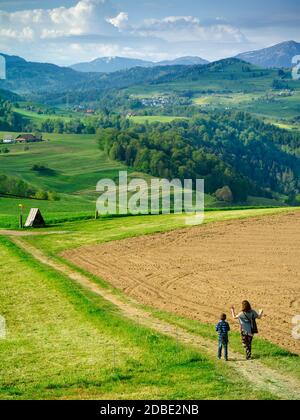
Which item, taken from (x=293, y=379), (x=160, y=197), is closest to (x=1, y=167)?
(x=160, y=197)

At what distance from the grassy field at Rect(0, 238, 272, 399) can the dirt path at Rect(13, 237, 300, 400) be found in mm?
537

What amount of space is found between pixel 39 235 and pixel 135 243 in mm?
9052

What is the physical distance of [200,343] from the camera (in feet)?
75.7

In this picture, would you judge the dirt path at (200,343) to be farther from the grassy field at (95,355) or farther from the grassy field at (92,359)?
the grassy field at (92,359)

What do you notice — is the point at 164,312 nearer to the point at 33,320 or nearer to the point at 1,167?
the point at 33,320

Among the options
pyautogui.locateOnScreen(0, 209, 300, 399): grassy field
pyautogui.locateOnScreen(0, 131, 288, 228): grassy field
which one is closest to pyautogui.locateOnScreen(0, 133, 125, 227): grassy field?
pyautogui.locateOnScreen(0, 131, 288, 228): grassy field

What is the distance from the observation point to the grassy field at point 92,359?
60.4 feet

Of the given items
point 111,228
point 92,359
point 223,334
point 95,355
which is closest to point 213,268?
point 223,334

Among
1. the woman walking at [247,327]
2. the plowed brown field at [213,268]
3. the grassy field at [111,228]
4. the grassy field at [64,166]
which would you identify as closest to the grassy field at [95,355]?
the woman walking at [247,327]

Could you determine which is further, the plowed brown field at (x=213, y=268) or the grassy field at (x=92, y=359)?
the plowed brown field at (x=213, y=268)

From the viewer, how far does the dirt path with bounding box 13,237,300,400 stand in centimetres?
1875

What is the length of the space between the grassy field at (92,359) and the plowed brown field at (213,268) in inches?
142

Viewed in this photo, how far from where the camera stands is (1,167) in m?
147

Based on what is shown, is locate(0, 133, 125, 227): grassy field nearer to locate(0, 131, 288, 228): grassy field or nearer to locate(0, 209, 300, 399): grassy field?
locate(0, 131, 288, 228): grassy field
